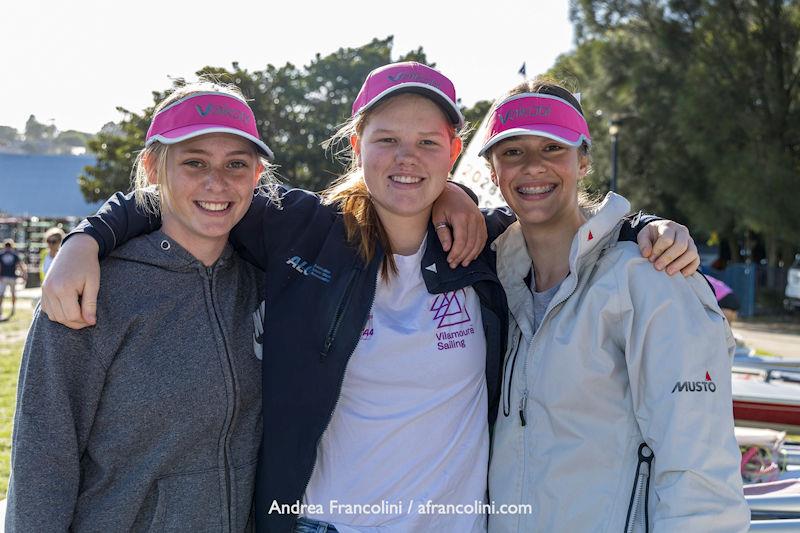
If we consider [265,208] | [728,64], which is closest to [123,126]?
[728,64]

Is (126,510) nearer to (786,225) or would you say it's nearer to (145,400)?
(145,400)

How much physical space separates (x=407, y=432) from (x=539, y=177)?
1.00 meters

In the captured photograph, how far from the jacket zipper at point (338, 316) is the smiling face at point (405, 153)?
0.29m

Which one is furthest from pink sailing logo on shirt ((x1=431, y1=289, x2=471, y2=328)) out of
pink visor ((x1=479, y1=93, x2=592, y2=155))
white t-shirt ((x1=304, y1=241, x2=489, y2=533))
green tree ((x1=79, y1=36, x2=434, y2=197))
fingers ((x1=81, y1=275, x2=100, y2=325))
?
green tree ((x1=79, y1=36, x2=434, y2=197))

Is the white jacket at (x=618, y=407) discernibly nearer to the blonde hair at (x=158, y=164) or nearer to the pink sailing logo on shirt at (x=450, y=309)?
the pink sailing logo on shirt at (x=450, y=309)

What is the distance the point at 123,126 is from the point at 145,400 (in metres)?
29.1

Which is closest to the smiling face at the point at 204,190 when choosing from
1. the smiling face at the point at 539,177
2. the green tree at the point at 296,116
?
the smiling face at the point at 539,177

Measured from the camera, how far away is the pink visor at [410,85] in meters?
2.52

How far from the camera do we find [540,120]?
2578 mm

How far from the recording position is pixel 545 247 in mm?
2727

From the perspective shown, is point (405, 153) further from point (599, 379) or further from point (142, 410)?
point (142, 410)

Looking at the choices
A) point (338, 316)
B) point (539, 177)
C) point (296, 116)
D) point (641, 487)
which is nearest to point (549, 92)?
point (539, 177)

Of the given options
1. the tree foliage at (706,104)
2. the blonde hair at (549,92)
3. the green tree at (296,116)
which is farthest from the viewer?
the green tree at (296,116)

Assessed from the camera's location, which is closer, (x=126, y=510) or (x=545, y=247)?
(x=126, y=510)
